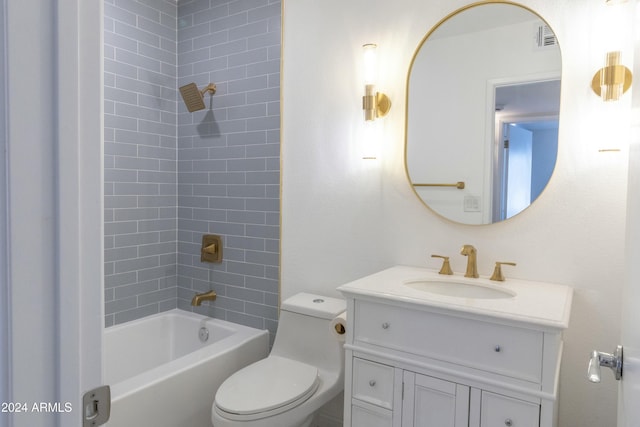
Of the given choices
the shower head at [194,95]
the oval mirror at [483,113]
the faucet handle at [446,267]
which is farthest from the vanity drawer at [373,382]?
the shower head at [194,95]

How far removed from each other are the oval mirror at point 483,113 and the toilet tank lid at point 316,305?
2.23ft

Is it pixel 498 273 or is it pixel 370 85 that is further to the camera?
pixel 370 85

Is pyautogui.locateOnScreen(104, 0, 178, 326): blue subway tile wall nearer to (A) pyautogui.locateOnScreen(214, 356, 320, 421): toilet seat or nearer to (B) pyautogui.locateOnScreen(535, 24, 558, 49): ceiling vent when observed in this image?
(A) pyautogui.locateOnScreen(214, 356, 320, 421): toilet seat

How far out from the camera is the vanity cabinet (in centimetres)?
127

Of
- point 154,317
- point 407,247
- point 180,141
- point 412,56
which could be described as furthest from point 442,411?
point 180,141

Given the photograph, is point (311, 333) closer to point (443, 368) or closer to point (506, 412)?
point (443, 368)

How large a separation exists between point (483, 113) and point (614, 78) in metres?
0.48

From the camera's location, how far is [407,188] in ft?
6.61

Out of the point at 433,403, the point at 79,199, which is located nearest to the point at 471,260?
the point at 433,403

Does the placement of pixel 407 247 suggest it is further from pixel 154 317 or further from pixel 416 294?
pixel 154 317

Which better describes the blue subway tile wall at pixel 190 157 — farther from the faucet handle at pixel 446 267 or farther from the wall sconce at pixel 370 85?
the faucet handle at pixel 446 267

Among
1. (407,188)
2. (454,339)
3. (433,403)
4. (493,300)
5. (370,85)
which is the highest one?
(370,85)

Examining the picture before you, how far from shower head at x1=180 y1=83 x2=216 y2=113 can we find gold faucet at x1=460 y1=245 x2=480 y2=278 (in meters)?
1.78

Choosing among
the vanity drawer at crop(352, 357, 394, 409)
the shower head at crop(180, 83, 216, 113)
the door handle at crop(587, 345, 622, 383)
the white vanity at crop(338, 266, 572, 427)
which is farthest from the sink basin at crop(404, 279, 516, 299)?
the shower head at crop(180, 83, 216, 113)
